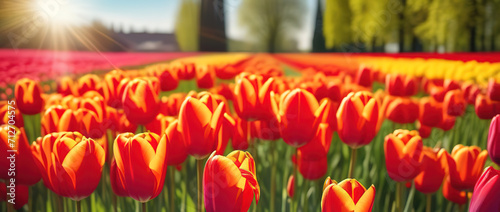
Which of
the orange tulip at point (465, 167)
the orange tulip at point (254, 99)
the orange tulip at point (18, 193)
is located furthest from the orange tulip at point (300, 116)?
the orange tulip at point (18, 193)

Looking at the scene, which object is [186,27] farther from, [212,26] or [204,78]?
[204,78]

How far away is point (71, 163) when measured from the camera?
749 mm

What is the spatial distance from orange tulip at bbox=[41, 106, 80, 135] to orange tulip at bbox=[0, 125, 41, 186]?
11 centimetres

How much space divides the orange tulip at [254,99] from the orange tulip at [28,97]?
767 mm

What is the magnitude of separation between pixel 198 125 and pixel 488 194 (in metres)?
0.53

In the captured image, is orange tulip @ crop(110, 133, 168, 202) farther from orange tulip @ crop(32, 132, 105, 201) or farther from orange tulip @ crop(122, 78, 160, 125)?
orange tulip @ crop(122, 78, 160, 125)

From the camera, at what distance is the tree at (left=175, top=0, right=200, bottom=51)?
14.2 m

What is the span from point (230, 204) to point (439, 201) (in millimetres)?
1080

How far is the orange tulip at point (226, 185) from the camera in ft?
2.01

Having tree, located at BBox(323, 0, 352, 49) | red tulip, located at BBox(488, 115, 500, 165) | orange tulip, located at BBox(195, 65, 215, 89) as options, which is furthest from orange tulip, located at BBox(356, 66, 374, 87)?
tree, located at BBox(323, 0, 352, 49)

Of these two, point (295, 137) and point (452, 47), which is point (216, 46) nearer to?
point (452, 47)

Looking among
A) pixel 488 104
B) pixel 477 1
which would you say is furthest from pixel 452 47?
pixel 488 104

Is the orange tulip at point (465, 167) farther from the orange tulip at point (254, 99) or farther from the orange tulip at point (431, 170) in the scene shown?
the orange tulip at point (254, 99)

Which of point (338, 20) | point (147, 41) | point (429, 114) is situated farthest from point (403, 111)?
point (338, 20)
